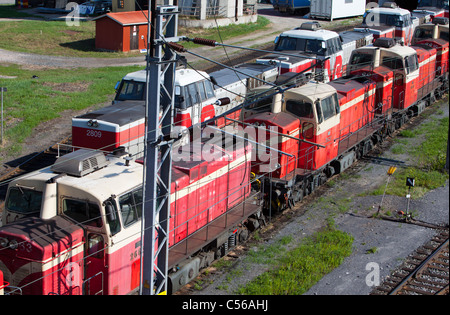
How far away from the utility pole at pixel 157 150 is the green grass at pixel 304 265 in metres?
3.46

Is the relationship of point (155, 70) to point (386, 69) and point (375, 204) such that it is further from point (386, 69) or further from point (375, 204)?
point (386, 69)

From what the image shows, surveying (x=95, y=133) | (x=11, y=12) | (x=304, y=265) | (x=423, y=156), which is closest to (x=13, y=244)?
(x=304, y=265)

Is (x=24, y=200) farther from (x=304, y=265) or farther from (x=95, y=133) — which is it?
(x=304, y=265)

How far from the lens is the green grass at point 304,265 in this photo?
50.6 ft

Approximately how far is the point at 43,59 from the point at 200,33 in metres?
14.4

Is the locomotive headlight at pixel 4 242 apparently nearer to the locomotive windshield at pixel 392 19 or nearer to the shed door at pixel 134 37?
the shed door at pixel 134 37

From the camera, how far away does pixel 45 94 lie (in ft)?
110

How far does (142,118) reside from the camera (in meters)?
20.6

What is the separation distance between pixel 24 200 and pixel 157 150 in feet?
10.6

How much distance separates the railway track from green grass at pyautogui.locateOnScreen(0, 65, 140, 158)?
1677 cm

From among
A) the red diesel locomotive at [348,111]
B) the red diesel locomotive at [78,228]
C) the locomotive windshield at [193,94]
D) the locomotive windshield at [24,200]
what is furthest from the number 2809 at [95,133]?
the locomotive windshield at [24,200]

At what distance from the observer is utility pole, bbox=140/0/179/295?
38.7ft

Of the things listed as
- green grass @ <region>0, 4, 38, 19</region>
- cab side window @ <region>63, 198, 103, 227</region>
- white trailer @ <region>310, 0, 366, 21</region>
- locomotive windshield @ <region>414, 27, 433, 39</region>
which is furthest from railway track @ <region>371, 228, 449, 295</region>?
green grass @ <region>0, 4, 38, 19</region>
